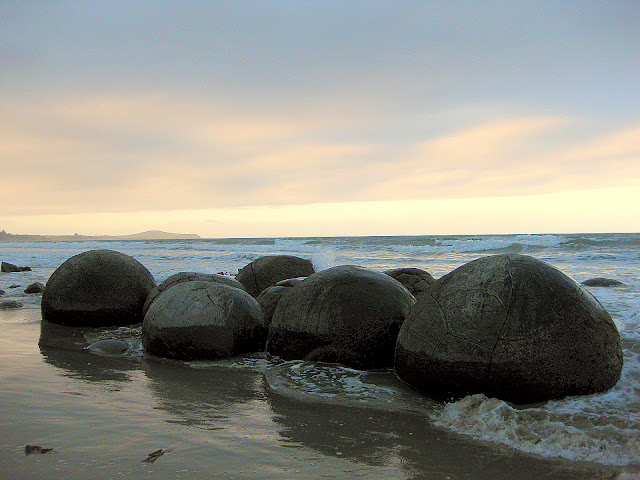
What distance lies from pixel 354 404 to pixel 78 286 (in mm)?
5965

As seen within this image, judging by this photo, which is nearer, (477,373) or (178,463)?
(178,463)

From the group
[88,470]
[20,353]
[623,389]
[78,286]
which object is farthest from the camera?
[78,286]

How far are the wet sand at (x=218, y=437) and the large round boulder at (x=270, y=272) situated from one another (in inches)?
165

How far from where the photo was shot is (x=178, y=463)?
11.0 ft

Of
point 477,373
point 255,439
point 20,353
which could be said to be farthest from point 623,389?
point 20,353

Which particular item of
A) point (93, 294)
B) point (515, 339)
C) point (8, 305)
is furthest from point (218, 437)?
point (8, 305)

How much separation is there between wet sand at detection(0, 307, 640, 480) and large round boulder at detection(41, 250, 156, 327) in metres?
3.29

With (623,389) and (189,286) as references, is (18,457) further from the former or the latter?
(623,389)

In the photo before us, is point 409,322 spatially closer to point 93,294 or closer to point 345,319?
point 345,319

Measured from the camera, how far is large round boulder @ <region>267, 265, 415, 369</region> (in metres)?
5.84

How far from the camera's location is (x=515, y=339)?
14.6 feet

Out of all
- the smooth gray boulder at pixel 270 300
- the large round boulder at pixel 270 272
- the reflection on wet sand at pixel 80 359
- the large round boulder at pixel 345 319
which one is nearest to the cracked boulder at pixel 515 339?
the large round boulder at pixel 345 319

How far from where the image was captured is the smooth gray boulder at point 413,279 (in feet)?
27.1

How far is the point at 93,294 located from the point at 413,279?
5.06 m
